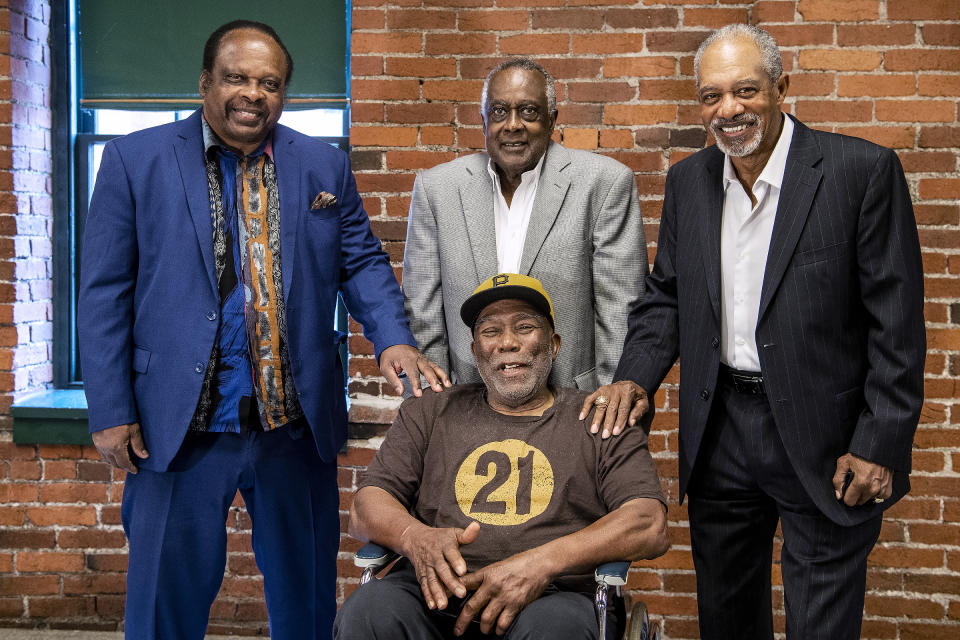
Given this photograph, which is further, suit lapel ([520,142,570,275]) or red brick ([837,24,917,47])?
red brick ([837,24,917,47])

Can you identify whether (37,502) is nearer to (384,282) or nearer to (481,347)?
(384,282)

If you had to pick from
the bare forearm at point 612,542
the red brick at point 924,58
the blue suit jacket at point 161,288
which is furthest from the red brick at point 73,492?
the red brick at point 924,58

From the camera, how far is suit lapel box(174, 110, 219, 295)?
7.24 ft

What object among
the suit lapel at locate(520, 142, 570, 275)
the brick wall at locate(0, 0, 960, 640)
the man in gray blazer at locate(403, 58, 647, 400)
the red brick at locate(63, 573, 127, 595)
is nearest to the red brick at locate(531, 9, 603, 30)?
the brick wall at locate(0, 0, 960, 640)

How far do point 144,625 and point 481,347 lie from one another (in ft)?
3.89

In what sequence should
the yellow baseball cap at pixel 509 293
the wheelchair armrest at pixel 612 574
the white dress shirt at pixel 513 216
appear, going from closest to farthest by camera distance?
1. the wheelchair armrest at pixel 612 574
2. the yellow baseball cap at pixel 509 293
3. the white dress shirt at pixel 513 216

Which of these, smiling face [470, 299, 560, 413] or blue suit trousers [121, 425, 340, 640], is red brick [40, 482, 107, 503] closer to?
blue suit trousers [121, 425, 340, 640]

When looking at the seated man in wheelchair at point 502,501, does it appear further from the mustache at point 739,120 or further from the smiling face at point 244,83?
the smiling face at point 244,83

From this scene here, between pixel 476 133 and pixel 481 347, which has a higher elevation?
pixel 476 133

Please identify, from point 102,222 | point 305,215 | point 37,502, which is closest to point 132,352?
point 102,222

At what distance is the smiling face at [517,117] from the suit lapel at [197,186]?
777 millimetres

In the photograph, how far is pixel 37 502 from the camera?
3322 millimetres

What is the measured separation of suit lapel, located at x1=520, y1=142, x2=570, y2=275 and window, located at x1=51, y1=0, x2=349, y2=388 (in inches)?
49.5

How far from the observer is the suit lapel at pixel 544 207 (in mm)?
2338
